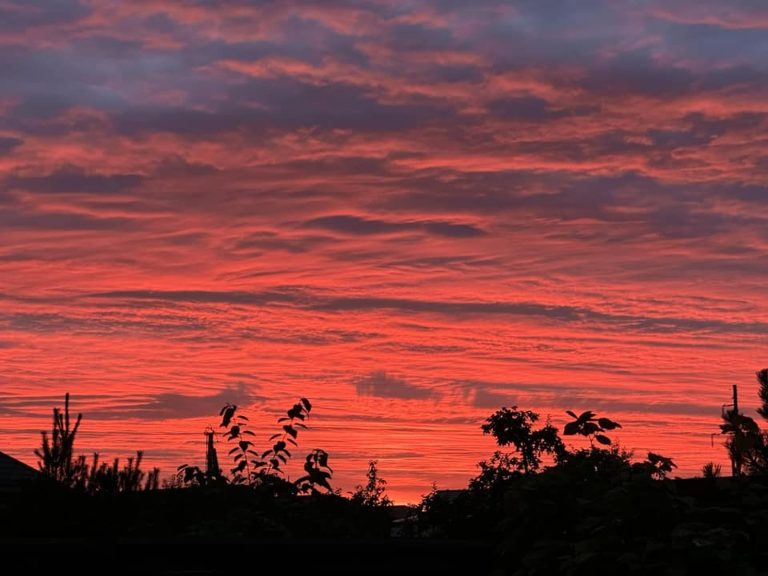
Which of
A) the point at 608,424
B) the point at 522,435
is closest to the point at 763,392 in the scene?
the point at 522,435

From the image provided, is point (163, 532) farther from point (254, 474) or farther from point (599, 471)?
point (599, 471)

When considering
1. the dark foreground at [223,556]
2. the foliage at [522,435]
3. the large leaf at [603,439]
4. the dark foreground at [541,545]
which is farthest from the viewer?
the foliage at [522,435]

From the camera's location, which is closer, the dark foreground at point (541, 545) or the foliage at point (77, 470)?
the dark foreground at point (541, 545)

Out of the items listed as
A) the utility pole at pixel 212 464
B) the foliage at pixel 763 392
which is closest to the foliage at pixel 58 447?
the utility pole at pixel 212 464

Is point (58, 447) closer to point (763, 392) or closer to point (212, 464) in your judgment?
point (212, 464)

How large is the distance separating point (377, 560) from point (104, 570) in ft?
5.23

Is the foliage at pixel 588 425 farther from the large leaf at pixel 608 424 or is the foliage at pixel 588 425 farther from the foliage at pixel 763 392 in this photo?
the foliage at pixel 763 392

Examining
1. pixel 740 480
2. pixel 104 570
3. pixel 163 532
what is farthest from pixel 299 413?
pixel 104 570

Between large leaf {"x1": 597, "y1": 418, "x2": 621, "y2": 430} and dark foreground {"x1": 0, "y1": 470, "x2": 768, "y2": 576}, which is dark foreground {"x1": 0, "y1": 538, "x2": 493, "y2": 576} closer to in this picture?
dark foreground {"x1": 0, "y1": 470, "x2": 768, "y2": 576}

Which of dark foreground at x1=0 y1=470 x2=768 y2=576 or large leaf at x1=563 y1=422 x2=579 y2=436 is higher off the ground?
large leaf at x1=563 y1=422 x2=579 y2=436

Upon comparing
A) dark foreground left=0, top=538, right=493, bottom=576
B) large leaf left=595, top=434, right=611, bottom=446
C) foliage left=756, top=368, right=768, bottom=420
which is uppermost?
foliage left=756, top=368, right=768, bottom=420

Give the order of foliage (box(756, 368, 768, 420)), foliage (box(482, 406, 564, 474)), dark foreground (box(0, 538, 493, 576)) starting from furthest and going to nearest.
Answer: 1. foliage (box(756, 368, 768, 420))
2. foliage (box(482, 406, 564, 474))
3. dark foreground (box(0, 538, 493, 576))

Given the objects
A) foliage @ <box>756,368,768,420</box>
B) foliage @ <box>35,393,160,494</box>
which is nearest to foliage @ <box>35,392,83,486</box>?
foliage @ <box>35,393,160,494</box>

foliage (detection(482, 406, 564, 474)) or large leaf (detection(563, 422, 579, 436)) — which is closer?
large leaf (detection(563, 422, 579, 436))
